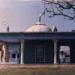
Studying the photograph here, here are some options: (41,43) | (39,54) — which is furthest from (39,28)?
(39,54)

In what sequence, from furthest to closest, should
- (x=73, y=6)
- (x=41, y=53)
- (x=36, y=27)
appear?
(x=36, y=27) → (x=41, y=53) → (x=73, y=6)

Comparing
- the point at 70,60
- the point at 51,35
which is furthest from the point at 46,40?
the point at 70,60

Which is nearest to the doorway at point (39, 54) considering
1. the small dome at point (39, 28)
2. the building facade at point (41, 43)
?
the building facade at point (41, 43)

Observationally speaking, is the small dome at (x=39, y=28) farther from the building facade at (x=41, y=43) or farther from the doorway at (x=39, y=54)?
the doorway at (x=39, y=54)

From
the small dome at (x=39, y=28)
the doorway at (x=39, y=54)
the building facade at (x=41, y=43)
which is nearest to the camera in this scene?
the doorway at (x=39, y=54)

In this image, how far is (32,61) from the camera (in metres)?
37.9

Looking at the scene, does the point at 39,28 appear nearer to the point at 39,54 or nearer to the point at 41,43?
the point at 41,43

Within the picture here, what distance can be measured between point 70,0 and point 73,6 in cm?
Result: 24

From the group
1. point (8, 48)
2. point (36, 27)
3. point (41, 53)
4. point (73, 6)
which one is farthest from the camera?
point (8, 48)

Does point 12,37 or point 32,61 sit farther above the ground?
point 12,37

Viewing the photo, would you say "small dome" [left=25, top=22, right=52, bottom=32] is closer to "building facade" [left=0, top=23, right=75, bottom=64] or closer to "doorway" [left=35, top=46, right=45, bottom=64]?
"building facade" [left=0, top=23, right=75, bottom=64]

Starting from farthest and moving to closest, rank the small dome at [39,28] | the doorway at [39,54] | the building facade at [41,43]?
the small dome at [39,28]
the building facade at [41,43]
the doorway at [39,54]

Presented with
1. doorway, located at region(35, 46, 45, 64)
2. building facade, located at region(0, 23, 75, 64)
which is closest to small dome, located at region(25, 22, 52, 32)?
building facade, located at region(0, 23, 75, 64)

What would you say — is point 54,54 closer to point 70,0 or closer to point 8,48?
point 8,48
